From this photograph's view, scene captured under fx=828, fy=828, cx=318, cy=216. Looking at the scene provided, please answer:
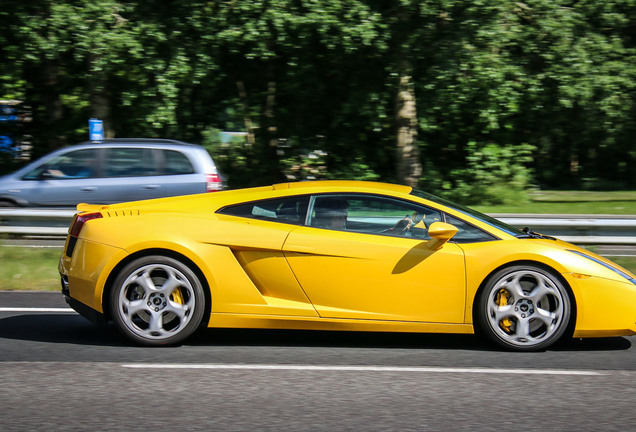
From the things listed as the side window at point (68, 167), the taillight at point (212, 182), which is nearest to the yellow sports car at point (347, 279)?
the taillight at point (212, 182)

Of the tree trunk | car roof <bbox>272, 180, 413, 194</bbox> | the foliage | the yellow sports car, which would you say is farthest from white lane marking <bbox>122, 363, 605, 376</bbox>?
the foliage

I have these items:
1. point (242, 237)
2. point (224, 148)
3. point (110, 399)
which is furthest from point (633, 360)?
point (224, 148)

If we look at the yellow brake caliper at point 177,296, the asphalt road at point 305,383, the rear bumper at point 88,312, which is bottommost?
the asphalt road at point 305,383

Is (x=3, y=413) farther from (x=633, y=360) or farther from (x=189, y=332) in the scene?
(x=633, y=360)

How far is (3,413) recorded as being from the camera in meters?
4.33

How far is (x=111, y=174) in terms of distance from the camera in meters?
13.0

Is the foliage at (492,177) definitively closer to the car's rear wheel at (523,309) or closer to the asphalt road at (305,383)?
the asphalt road at (305,383)

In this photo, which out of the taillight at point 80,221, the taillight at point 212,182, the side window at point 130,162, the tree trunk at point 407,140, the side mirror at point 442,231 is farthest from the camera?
the tree trunk at point 407,140

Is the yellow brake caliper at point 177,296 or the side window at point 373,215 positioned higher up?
the side window at point 373,215

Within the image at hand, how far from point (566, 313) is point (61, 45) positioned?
40.5ft

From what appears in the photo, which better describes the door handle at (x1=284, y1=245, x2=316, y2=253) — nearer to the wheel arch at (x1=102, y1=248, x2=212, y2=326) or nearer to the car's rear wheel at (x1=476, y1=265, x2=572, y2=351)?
the wheel arch at (x1=102, y1=248, x2=212, y2=326)

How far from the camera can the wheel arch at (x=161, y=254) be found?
5.82 metres

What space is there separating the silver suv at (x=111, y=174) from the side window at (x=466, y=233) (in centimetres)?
716

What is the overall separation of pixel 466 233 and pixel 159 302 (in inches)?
87.6
